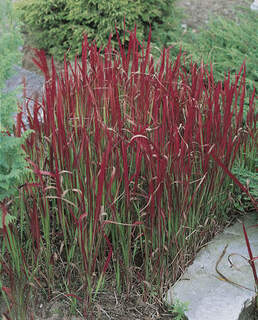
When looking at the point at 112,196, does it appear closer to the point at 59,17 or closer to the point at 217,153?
the point at 217,153

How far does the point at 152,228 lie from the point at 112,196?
22 centimetres

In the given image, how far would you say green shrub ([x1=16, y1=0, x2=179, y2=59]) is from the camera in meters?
4.45

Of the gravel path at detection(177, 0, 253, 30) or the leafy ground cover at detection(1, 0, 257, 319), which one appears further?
the gravel path at detection(177, 0, 253, 30)

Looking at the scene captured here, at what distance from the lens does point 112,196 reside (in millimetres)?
1892

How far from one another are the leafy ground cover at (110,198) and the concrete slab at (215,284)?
2.5 inches

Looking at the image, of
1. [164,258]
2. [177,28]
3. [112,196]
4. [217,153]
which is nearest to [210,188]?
[217,153]

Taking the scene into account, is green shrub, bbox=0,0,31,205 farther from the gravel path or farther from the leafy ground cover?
the gravel path

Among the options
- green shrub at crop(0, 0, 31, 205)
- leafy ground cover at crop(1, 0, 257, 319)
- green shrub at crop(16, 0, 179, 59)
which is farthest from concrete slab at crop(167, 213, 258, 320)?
green shrub at crop(16, 0, 179, 59)

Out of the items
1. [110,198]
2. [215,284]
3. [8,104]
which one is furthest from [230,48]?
[8,104]

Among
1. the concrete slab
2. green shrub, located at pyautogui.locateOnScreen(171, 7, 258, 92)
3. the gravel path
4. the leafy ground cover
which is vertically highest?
the gravel path

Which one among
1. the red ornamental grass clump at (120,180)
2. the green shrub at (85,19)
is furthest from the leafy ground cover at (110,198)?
the green shrub at (85,19)

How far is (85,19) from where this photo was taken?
4766mm

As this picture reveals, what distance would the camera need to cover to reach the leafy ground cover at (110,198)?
1795mm

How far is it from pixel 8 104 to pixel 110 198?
54 centimetres
